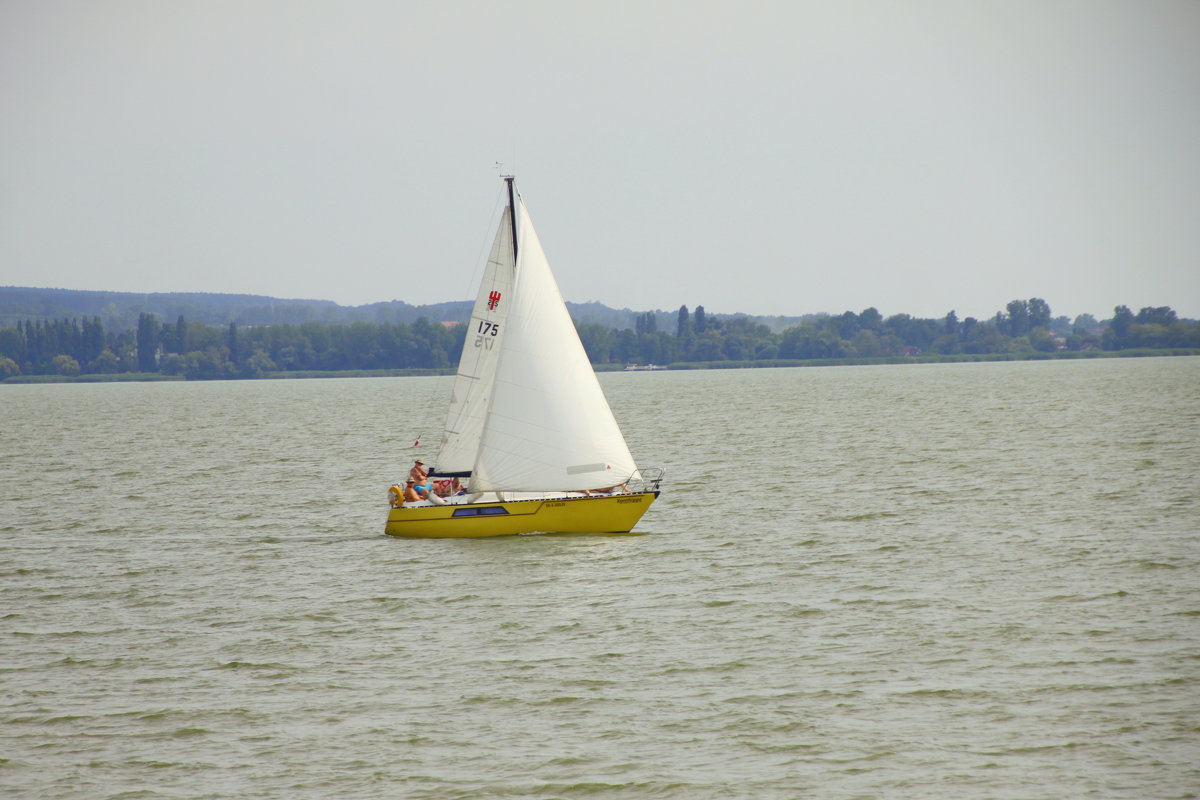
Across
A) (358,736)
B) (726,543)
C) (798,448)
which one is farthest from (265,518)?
(798,448)

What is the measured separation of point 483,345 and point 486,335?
29cm

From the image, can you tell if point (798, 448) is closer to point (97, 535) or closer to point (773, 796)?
point (97, 535)

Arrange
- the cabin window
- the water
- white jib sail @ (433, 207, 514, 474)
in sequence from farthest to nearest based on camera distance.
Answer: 1. white jib sail @ (433, 207, 514, 474)
2. the cabin window
3. the water

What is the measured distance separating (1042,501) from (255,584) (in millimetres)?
24725

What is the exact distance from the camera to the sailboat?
31.0 meters

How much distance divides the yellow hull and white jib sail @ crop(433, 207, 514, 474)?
1.88m

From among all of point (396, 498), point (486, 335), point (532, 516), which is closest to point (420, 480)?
point (396, 498)

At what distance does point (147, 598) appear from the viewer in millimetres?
25734

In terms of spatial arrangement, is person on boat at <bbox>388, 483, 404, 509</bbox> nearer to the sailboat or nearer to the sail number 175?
the sailboat

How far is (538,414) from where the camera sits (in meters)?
31.0

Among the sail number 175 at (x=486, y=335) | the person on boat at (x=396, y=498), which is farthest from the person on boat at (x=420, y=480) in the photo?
the sail number 175 at (x=486, y=335)

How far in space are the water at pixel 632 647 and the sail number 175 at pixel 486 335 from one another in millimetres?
5327

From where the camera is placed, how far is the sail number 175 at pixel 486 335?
31.4 m

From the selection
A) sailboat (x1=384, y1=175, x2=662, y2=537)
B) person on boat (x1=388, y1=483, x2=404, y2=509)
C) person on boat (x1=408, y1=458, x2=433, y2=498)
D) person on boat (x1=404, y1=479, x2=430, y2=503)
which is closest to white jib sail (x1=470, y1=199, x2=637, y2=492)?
sailboat (x1=384, y1=175, x2=662, y2=537)
